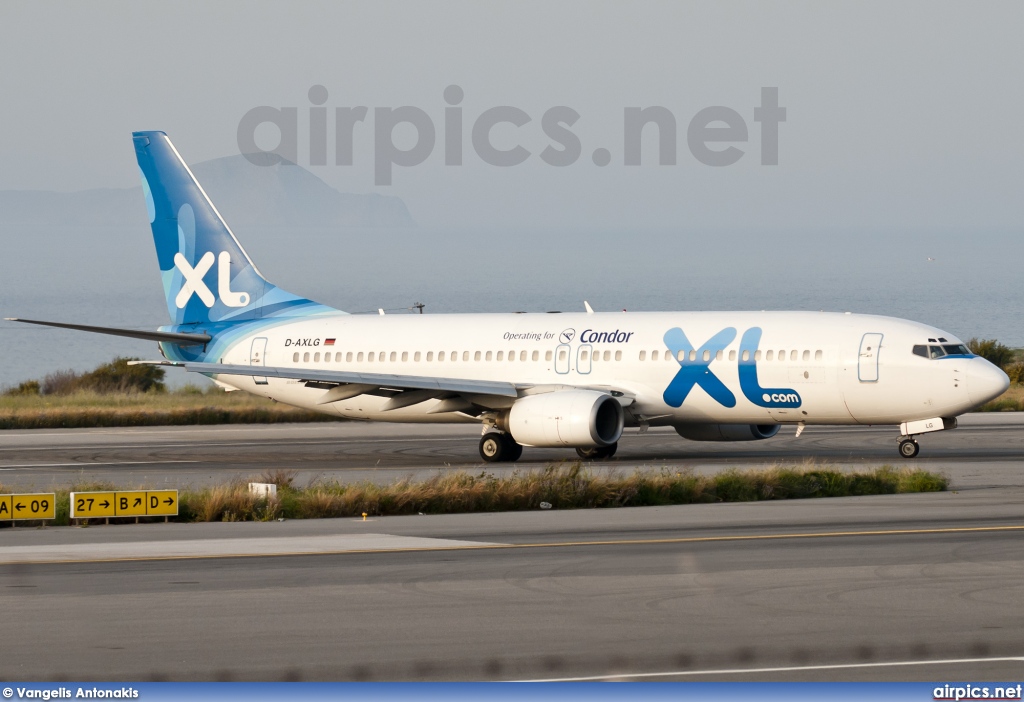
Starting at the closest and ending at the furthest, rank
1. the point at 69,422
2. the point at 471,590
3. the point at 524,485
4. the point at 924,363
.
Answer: the point at 471,590 → the point at 524,485 → the point at 924,363 → the point at 69,422

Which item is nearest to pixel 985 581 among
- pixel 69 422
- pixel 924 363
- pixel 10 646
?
pixel 10 646

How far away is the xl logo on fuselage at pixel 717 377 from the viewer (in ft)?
106

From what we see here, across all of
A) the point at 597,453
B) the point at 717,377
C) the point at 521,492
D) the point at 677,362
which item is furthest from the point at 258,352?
the point at 521,492

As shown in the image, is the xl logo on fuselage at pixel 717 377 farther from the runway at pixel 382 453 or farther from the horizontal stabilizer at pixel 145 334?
the horizontal stabilizer at pixel 145 334

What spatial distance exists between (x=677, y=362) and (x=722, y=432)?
270 cm

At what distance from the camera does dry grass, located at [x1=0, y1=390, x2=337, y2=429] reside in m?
54.0

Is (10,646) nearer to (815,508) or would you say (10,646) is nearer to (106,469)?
(815,508)

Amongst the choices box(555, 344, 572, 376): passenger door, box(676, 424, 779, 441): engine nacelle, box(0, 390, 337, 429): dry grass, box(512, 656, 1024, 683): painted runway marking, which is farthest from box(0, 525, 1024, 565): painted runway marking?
box(0, 390, 337, 429): dry grass

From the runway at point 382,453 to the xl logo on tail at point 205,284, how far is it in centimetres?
424

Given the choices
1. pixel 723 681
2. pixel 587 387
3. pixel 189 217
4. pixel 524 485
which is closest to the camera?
pixel 723 681

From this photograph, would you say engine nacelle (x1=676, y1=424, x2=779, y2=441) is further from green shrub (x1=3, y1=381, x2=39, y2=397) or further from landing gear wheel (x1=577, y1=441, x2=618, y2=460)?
green shrub (x1=3, y1=381, x2=39, y2=397)

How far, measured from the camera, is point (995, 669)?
1016cm

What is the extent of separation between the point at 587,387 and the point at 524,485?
11934 millimetres

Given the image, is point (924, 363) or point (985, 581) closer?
point (985, 581)
